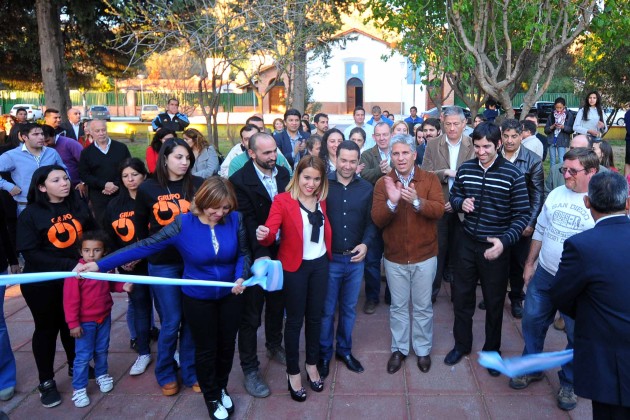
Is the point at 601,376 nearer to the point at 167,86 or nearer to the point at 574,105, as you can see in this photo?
the point at 167,86

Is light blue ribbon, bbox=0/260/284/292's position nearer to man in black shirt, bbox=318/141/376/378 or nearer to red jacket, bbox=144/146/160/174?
man in black shirt, bbox=318/141/376/378

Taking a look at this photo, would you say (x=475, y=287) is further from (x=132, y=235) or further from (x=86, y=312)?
(x=86, y=312)

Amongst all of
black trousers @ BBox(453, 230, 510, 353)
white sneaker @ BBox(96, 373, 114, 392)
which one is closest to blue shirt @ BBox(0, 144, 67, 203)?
white sneaker @ BBox(96, 373, 114, 392)

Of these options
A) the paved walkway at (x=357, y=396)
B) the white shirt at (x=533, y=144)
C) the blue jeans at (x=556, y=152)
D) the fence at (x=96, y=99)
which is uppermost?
the fence at (x=96, y=99)

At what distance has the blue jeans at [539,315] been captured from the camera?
391 centimetres

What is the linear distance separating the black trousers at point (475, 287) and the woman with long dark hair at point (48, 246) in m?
3.05

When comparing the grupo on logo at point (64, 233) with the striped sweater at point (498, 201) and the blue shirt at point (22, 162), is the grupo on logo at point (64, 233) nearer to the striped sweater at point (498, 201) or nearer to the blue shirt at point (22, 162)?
the blue shirt at point (22, 162)

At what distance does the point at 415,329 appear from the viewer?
179 inches

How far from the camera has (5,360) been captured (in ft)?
13.9

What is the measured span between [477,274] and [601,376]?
1.82 meters

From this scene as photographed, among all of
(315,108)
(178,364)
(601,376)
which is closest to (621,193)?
(601,376)

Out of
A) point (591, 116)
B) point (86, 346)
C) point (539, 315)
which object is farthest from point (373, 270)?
point (591, 116)

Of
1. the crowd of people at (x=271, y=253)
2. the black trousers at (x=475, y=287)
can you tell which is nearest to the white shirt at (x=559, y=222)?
the crowd of people at (x=271, y=253)

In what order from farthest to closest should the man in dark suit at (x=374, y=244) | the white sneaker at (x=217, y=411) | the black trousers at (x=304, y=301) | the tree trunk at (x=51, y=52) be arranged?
the tree trunk at (x=51, y=52) → the man in dark suit at (x=374, y=244) → the black trousers at (x=304, y=301) → the white sneaker at (x=217, y=411)
